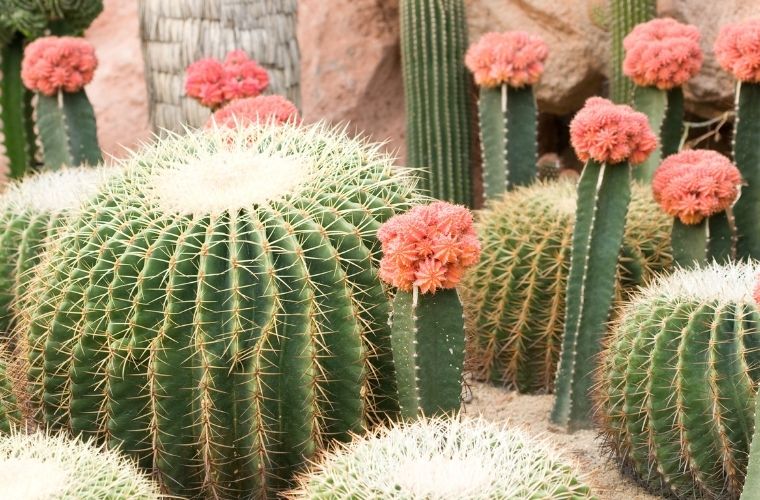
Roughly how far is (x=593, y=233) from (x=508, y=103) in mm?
1066

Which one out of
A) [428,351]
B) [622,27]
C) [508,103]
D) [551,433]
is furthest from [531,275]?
[622,27]

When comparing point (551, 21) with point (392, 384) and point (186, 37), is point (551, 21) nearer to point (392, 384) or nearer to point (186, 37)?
point (186, 37)

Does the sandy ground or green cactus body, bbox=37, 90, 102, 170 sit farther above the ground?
green cactus body, bbox=37, 90, 102, 170

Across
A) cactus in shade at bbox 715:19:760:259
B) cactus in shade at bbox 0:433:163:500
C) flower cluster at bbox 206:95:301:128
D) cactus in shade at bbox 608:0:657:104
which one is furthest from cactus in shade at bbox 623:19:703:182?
cactus in shade at bbox 0:433:163:500

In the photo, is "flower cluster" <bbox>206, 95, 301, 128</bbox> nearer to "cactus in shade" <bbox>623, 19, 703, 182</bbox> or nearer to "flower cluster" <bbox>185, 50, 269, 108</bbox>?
"flower cluster" <bbox>185, 50, 269, 108</bbox>

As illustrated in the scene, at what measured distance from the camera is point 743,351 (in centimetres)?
308

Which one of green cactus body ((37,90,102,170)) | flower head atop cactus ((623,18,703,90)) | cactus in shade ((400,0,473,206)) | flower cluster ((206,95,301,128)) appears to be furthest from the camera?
cactus in shade ((400,0,473,206))

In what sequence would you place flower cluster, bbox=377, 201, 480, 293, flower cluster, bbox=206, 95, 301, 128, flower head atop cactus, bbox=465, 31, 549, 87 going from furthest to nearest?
flower head atop cactus, bbox=465, 31, 549, 87 → flower cluster, bbox=206, 95, 301, 128 → flower cluster, bbox=377, 201, 480, 293

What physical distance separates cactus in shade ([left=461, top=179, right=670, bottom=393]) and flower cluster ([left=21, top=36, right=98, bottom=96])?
65.5 inches

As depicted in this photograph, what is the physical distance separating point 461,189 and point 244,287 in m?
2.94

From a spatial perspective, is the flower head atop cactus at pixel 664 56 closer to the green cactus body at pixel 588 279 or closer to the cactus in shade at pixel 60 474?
the green cactus body at pixel 588 279

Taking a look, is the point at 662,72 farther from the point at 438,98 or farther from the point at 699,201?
the point at 438,98

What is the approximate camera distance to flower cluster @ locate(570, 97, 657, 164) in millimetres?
3477

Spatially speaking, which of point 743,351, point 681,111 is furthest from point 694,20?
point 743,351
